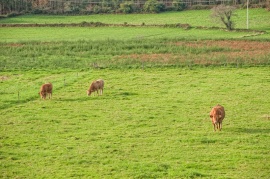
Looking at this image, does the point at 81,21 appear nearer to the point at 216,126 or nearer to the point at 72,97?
the point at 72,97

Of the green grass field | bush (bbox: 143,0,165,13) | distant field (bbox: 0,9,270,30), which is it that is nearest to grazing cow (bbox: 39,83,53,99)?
the green grass field

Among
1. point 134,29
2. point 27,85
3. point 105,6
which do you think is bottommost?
point 27,85

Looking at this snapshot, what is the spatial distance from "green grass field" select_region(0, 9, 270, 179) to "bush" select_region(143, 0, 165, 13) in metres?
41.9

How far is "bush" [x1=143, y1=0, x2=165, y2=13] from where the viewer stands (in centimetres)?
10300

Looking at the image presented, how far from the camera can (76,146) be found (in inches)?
1001

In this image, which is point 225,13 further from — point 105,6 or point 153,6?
point 105,6

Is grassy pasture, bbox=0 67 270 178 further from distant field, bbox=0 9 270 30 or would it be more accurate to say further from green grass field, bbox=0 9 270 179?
distant field, bbox=0 9 270 30

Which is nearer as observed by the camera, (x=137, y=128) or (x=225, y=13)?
(x=137, y=128)

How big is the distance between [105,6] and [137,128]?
A: 267ft

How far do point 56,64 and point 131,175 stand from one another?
97.3 ft

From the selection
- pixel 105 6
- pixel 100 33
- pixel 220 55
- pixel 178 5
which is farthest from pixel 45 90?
pixel 105 6

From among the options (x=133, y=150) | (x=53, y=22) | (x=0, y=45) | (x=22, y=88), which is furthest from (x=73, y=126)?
(x=53, y=22)

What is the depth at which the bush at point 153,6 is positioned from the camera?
338 ft

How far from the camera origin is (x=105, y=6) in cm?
10738
